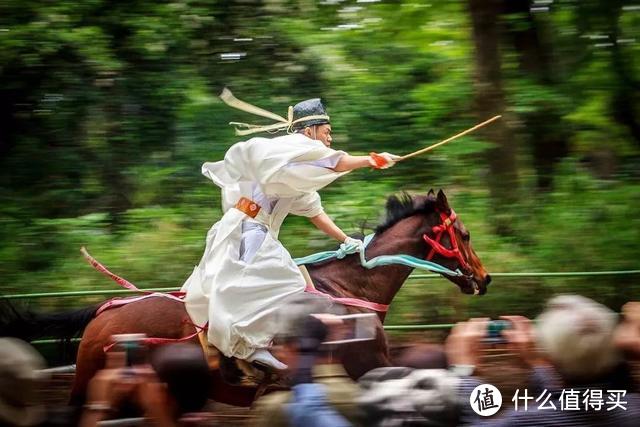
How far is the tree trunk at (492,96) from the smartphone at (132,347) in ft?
14.2

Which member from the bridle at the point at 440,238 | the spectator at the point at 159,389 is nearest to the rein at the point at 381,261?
the bridle at the point at 440,238

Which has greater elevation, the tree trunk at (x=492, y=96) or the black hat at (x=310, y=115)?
the black hat at (x=310, y=115)

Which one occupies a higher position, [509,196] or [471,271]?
[471,271]

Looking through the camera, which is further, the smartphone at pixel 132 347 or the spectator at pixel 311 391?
the smartphone at pixel 132 347

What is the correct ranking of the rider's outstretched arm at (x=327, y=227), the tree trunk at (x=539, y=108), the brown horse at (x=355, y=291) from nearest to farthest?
1. the brown horse at (x=355, y=291)
2. the rider's outstretched arm at (x=327, y=227)
3. the tree trunk at (x=539, y=108)

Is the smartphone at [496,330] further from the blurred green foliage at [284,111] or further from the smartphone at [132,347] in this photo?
the blurred green foliage at [284,111]

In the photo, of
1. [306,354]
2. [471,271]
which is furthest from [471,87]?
[306,354]

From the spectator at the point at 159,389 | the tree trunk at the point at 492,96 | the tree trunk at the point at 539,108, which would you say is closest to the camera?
the spectator at the point at 159,389

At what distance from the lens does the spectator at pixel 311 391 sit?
3.15 m

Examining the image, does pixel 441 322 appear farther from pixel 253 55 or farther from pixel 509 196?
pixel 253 55

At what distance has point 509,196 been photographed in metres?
8.22

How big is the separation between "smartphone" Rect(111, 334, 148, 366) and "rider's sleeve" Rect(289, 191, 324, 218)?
1.16 meters

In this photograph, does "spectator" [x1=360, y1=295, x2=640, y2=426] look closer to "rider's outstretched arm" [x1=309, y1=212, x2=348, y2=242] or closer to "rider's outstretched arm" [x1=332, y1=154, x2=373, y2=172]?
"rider's outstretched arm" [x1=332, y1=154, x2=373, y2=172]

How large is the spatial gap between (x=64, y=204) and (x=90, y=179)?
0.34 m
